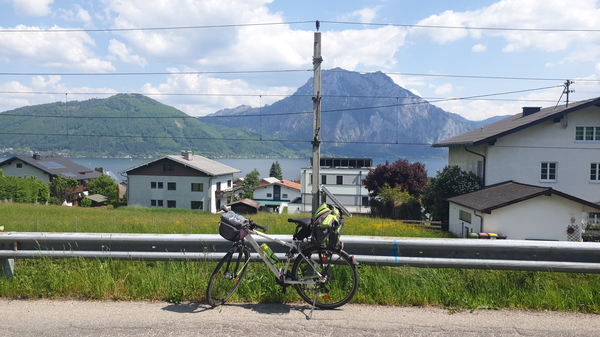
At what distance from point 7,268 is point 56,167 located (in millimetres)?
84493

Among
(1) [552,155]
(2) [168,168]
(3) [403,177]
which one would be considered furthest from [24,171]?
(1) [552,155]

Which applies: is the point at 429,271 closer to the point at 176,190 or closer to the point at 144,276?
the point at 144,276

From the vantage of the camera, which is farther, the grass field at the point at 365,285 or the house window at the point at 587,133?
the house window at the point at 587,133

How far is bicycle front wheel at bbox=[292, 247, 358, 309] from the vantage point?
14.7 ft

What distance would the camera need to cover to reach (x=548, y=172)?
104ft

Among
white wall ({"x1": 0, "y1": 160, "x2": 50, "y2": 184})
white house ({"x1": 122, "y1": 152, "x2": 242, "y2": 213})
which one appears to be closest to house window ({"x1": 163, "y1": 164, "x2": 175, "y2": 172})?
white house ({"x1": 122, "y1": 152, "x2": 242, "y2": 213})

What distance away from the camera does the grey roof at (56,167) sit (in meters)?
75.2

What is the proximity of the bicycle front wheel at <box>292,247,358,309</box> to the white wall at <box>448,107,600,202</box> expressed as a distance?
2924 cm

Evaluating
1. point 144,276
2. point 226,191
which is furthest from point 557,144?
point 226,191

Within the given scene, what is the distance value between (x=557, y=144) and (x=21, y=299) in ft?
112

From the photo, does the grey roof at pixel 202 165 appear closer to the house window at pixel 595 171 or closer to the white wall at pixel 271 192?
the white wall at pixel 271 192

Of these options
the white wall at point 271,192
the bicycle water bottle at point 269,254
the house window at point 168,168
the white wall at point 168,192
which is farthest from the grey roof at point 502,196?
the white wall at point 271,192

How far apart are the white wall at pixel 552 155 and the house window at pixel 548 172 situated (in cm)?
39

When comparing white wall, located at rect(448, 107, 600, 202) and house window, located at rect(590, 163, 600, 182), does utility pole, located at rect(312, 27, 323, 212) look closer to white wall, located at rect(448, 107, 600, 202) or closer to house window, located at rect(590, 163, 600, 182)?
white wall, located at rect(448, 107, 600, 202)
